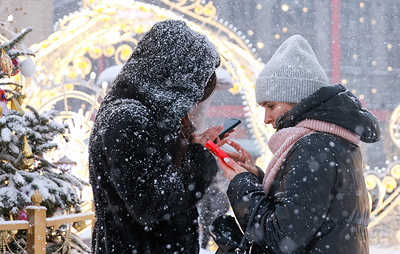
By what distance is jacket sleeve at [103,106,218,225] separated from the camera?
133cm

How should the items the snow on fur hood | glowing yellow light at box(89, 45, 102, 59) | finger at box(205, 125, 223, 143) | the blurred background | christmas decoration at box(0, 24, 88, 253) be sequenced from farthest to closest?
glowing yellow light at box(89, 45, 102, 59) < the blurred background < christmas decoration at box(0, 24, 88, 253) < finger at box(205, 125, 223, 143) < the snow on fur hood

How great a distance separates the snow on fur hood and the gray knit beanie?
0.21 meters

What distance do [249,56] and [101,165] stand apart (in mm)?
3450

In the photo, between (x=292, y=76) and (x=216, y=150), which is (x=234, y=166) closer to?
(x=216, y=150)

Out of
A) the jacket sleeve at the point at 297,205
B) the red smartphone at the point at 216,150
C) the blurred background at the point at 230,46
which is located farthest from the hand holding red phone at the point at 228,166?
the blurred background at the point at 230,46

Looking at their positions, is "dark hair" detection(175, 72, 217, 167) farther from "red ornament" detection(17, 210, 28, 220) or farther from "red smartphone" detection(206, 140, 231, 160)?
"red ornament" detection(17, 210, 28, 220)

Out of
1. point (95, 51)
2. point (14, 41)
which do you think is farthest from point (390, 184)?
point (14, 41)

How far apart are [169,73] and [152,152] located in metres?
0.26

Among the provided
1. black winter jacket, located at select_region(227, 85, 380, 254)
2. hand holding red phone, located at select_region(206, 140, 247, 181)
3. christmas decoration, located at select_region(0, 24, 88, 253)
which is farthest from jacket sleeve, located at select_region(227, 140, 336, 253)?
christmas decoration, located at select_region(0, 24, 88, 253)

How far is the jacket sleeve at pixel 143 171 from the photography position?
1329mm

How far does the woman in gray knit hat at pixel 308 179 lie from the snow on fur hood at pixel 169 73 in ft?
0.78

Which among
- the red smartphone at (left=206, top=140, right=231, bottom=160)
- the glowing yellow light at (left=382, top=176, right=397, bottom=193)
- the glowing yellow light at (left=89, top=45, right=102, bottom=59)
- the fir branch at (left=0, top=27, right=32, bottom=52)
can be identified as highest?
the glowing yellow light at (left=89, top=45, right=102, bottom=59)

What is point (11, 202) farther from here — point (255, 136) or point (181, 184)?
point (255, 136)

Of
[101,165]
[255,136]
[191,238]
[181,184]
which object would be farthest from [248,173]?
[255,136]
